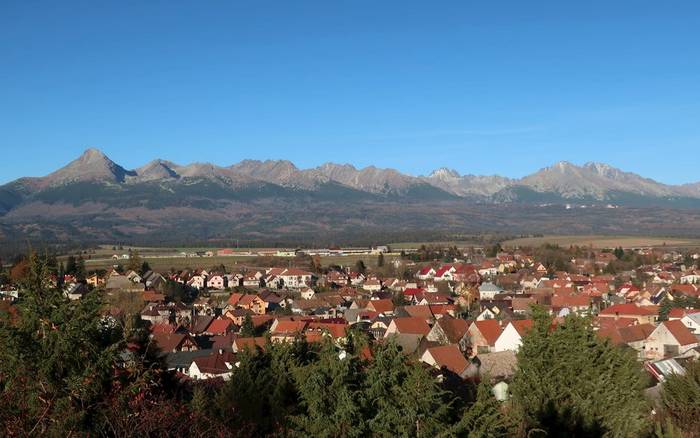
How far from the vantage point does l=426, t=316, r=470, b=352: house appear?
2905 centimetres

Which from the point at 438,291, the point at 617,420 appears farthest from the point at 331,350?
the point at 438,291

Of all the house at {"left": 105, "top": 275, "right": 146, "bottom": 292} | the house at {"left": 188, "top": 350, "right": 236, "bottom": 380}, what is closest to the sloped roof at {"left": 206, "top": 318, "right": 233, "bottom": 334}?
the house at {"left": 188, "top": 350, "right": 236, "bottom": 380}

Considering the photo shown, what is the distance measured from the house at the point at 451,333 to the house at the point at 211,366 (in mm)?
8852

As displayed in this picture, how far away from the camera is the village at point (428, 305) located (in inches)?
885

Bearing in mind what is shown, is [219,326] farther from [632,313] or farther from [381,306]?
[632,313]

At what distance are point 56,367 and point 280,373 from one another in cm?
451

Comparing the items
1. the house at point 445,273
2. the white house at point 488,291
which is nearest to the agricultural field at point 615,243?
the house at point 445,273

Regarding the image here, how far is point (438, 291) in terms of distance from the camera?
51625 millimetres

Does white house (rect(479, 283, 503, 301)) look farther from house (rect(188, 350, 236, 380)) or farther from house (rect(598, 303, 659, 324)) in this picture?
house (rect(188, 350, 236, 380))

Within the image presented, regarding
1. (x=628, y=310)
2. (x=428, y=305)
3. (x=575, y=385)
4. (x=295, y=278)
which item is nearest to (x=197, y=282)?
(x=295, y=278)

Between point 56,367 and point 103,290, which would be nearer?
point 56,367

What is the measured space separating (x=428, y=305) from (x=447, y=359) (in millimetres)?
18748

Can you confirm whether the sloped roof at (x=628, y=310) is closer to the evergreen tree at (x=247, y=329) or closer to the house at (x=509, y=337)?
the house at (x=509, y=337)

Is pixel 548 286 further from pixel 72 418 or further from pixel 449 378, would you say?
pixel 72 418
